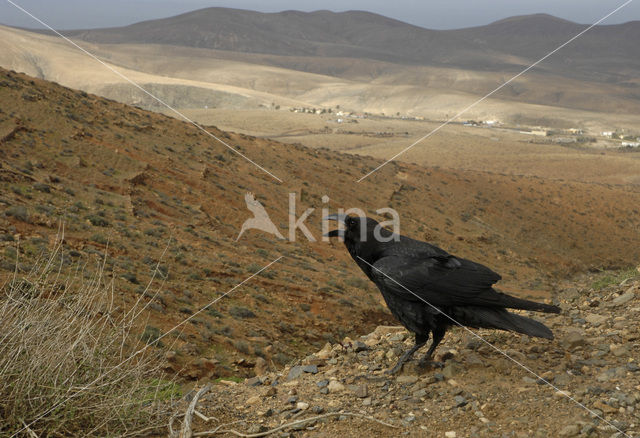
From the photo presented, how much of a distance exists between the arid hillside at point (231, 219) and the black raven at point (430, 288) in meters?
2.21

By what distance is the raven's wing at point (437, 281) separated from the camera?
555 centimetres

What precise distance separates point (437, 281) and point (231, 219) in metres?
14.7

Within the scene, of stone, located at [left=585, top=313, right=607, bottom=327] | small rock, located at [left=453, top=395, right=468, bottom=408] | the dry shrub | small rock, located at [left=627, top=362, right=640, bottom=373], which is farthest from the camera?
stone, located at [left=585, top=313, right=607, bottom=327]

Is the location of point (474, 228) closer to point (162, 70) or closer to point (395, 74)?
point (162, 70)

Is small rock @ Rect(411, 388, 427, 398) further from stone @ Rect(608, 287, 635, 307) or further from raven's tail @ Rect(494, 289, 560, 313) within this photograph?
stone @ Rect(608, 287, 635, 307)

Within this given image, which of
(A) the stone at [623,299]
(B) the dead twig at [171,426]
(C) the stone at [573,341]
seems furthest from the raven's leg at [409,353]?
(A) the stone at [623,299]

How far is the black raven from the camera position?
18.1 feet

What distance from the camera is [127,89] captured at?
360 ft

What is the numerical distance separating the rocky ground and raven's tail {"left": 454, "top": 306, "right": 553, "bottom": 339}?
1.63ft

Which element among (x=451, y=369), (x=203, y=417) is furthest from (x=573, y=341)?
(x=203, y=417)

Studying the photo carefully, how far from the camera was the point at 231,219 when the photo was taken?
19.7 metres

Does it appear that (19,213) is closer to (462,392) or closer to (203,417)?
(203,417)

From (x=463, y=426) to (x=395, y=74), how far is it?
193 meters

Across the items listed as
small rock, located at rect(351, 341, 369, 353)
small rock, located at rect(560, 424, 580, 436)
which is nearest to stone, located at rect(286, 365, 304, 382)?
small rock, located at rect(351, 341, 369, 353)
